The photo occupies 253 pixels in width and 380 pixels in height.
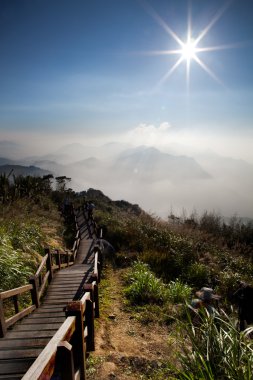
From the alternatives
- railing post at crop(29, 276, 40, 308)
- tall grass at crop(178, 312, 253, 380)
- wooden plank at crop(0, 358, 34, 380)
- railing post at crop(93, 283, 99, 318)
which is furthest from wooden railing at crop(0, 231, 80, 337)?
tall grass at crop(178, 312, 253, 380)

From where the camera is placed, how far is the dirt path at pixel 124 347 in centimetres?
524

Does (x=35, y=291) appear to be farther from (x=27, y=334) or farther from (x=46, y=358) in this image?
(x=46, y=358)

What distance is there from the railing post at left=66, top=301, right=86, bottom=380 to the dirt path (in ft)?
3.56

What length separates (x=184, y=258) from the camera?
13.1 metres

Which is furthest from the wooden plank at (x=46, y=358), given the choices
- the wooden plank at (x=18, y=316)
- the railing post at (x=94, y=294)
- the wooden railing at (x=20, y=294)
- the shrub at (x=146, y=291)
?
the shrub at (x=146, y=291)

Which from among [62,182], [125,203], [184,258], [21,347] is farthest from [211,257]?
[125,203]

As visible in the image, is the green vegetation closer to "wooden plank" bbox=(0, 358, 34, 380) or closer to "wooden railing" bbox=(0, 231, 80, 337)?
"wooden railing" bbox=(0, 231, 80, 337)

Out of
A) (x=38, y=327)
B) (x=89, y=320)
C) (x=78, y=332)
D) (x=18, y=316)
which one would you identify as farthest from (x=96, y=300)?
(x=78, y=332)

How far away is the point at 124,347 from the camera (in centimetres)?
631

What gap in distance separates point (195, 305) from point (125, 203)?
41.7 metres

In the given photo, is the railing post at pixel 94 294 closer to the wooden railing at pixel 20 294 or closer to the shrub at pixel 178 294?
the wooden railing at pixel 20 294

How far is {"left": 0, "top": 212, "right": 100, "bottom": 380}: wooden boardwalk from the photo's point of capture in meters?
4.05

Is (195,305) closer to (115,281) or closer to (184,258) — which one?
(115,281)

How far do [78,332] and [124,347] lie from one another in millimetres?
2961
